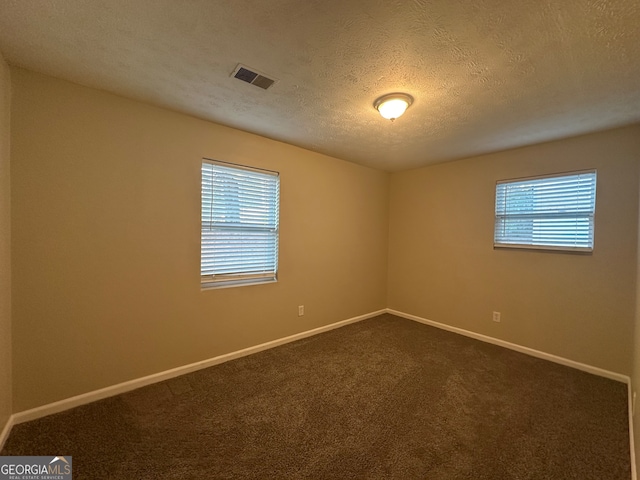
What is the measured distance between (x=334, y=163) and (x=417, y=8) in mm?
2490

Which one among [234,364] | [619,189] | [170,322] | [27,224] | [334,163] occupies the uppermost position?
[334,163]

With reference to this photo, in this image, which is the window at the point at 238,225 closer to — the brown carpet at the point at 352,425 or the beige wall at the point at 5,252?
the brown carpet at the point at 352,425

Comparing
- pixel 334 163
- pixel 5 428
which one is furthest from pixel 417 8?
pixel 5 428

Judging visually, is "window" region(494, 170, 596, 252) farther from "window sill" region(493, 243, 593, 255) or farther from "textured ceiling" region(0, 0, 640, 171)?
"textured ceiling" region(0, 0, 640, 171)

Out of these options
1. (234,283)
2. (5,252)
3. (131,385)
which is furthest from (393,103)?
(131,385)

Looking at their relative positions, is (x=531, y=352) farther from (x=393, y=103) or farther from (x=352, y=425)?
(x=393, y=103)

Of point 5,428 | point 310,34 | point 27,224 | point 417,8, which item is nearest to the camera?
point 417,8

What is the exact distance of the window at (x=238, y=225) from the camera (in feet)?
8.84

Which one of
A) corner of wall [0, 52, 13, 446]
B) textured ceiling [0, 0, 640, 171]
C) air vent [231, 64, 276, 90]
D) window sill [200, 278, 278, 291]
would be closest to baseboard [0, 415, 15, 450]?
corner of wall [0, 52, 13, 446]

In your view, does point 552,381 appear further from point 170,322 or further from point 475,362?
point 170,322

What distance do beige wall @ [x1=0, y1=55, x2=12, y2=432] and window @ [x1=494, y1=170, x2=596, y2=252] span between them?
14.9ft

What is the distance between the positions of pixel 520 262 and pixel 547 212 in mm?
626

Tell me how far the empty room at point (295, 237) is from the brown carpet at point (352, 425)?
2cm

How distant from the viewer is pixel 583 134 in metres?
2.72
